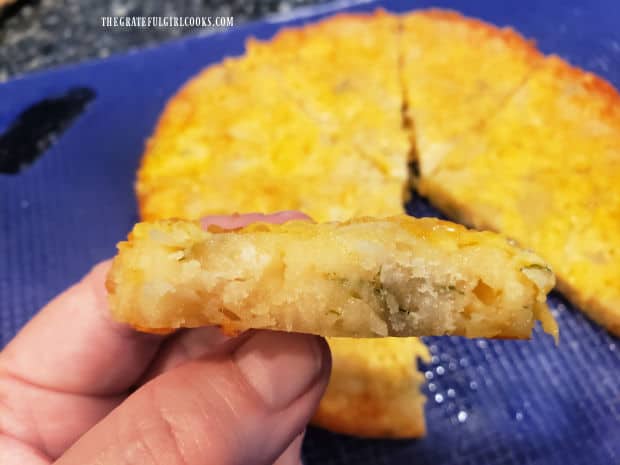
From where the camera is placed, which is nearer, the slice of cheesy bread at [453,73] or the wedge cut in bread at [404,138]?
the wedge cut in bread at [404,138]

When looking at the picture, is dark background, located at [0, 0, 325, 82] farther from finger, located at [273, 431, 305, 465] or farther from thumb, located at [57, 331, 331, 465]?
thumb, located at [57, 331, 331, 465]

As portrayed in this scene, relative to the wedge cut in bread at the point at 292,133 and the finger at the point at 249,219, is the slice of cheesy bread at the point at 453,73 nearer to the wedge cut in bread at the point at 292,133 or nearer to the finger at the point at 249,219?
the wedge cut in bread at the point at 292,133

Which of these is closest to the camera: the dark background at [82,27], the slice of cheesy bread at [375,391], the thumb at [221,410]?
the thumb at [221,410]

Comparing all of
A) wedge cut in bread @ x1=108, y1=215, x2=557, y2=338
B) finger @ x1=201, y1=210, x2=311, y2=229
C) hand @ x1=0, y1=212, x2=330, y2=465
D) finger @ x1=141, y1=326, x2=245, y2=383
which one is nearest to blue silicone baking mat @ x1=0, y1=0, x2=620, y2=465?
finger @ x1=141, y1=326, x2=245, y2=383

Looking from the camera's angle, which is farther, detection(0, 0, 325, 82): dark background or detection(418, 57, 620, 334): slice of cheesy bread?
detection(0, 0, 325, 82): dark background

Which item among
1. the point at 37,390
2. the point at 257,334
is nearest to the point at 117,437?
the point at 257,334

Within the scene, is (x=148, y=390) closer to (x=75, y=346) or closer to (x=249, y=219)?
(x=75, y=346)

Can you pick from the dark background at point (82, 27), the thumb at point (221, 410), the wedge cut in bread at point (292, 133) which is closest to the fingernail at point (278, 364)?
the thumb at point (221, 410)
